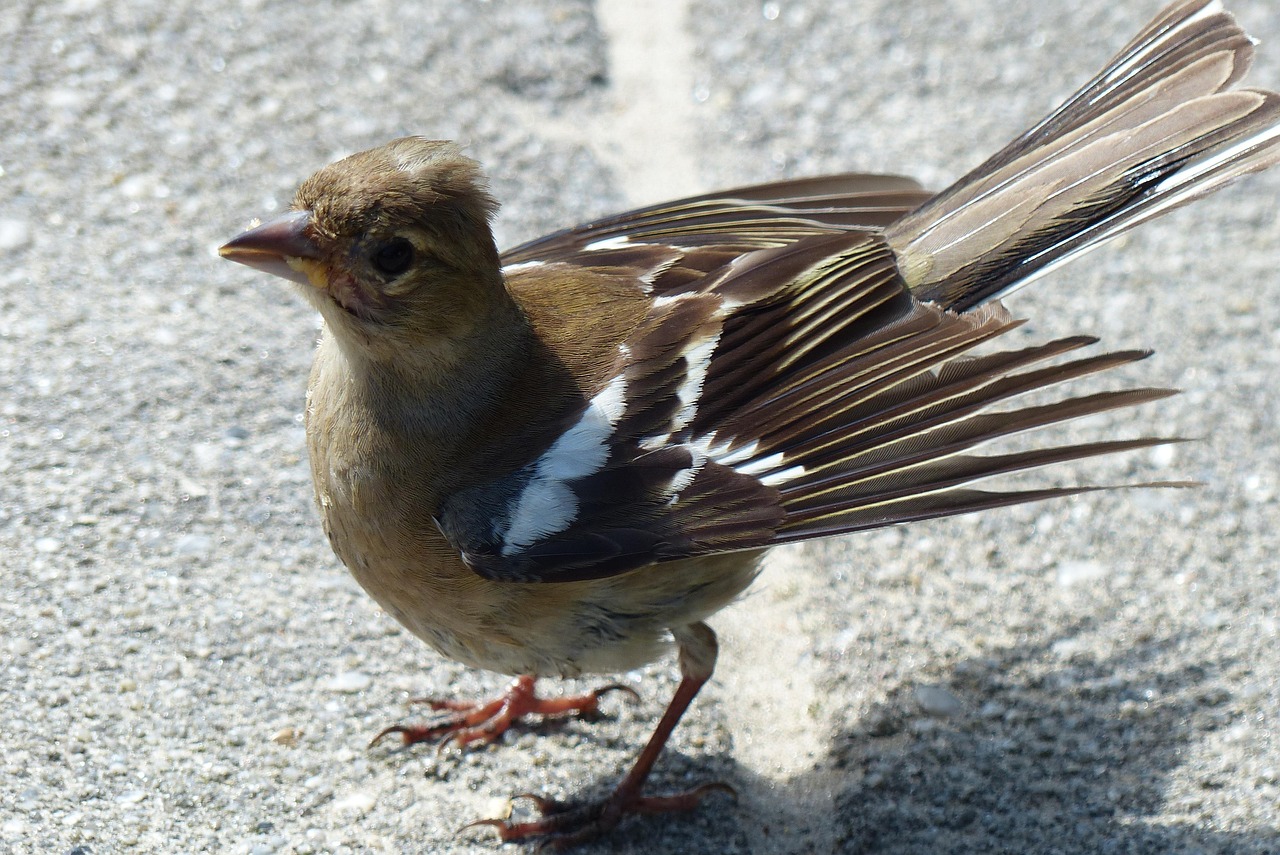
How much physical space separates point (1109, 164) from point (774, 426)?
102cm

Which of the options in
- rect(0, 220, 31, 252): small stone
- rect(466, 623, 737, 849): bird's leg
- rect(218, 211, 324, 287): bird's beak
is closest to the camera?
rect(218, 211, 324, 287): bird's beak

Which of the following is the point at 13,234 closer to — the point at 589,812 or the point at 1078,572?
the point at 589,812

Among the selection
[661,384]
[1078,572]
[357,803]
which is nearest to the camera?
[357,803]

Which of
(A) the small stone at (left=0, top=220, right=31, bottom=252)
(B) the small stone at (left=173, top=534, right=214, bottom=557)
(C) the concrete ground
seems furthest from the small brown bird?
(A) the small stone at (left=0, top=220, right=31, bottom=252)

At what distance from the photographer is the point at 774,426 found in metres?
3.15

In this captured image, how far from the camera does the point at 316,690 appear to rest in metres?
3.30

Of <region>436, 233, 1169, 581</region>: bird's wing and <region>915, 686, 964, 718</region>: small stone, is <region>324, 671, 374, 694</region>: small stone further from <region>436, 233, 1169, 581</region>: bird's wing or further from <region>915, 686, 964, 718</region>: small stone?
<region>915, 686, 964, 718</region>: small stone

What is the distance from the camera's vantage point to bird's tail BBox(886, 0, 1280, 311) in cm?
322

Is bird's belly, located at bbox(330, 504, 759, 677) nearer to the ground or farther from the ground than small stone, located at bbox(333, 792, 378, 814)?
farther from the ground

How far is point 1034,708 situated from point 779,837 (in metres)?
0.73

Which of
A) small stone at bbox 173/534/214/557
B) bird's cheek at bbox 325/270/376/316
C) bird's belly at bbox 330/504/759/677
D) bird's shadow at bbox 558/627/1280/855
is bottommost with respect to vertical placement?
bird's shadow at bbox 558/627/1280/855

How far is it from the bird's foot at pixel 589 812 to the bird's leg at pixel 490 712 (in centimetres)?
21

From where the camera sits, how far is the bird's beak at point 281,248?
2.86m

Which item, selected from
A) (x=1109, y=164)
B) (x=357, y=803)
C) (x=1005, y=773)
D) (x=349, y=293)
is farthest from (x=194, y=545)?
(x=1109, y=164)
